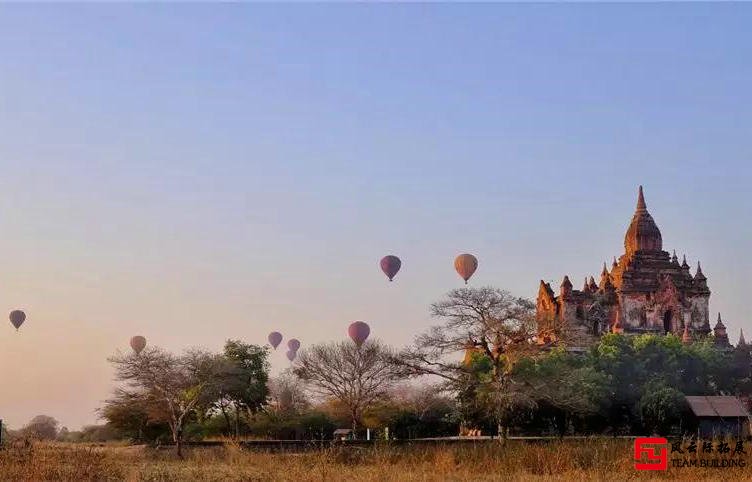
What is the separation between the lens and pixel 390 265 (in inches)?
1951

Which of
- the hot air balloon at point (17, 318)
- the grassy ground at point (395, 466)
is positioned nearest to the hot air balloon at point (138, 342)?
the hot air balloon at point (17, 318)

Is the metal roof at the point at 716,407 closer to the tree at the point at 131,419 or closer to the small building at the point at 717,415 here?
the small building at the point at 717,415

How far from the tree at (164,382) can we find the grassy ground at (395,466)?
1860cm

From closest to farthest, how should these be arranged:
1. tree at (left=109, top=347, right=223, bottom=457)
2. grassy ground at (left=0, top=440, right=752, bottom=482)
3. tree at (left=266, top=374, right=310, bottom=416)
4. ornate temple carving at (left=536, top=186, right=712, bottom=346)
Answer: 1. grassy ground at (left=0, top=440, right=752, bottom=482)
2. tree at (left=109, top=347, right=223, bottom=457)
3. tree at (left=266, top=374, right=310, bottom=416)
4. ornate temple carving at (left=536, top=186, right=712, bottom=346)

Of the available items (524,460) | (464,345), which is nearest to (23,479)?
(524,460)

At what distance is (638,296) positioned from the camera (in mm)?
75125

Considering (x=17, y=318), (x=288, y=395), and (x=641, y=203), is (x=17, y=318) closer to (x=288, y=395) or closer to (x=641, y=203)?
(x=288, y=395)

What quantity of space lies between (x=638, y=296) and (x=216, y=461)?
54.9 m

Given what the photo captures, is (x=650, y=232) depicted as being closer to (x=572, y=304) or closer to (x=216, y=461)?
(x=572, y=304)

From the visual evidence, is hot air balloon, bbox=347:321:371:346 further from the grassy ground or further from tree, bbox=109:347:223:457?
the grassy ground

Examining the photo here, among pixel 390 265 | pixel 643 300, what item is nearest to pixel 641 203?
pixel 643 300

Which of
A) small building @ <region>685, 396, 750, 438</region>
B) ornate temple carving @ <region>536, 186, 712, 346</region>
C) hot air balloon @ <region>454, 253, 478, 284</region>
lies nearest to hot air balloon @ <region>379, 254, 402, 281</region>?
hot air balloon @ <region>454, 253, 478, 284</region>

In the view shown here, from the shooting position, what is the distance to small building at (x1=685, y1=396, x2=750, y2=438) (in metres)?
43.6

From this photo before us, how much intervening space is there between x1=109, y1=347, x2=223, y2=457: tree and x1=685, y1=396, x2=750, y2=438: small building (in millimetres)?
23582
